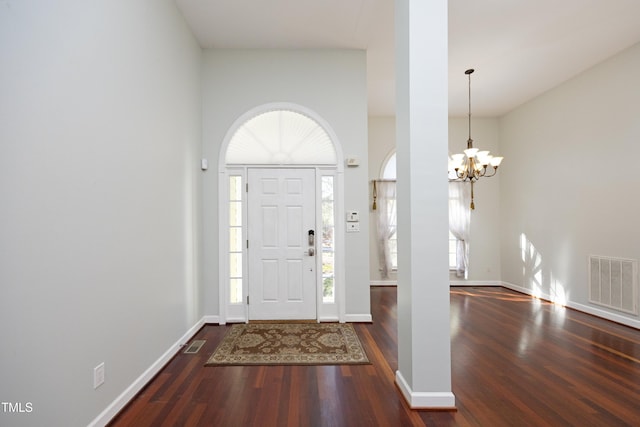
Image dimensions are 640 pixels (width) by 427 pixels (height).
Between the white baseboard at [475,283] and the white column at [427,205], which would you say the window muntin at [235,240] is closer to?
the white column at [427,205]

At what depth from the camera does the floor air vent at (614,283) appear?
12.5 feet

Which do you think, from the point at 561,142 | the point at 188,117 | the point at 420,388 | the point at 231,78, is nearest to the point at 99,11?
the point at 188,117

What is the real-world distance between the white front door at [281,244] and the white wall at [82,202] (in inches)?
46.7

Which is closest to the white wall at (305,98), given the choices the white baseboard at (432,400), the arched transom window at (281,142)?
the arched transom window at (281,142)

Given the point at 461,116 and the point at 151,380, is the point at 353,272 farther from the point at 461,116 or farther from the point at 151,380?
the point at 461,116

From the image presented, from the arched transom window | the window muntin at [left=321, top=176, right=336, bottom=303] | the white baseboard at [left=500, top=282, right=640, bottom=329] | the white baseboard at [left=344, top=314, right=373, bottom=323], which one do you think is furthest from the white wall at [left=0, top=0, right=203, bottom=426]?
the white baseboard at [left=500, top=282, right=640, bottom=329]

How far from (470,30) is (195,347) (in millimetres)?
4754

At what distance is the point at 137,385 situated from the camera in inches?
91.6

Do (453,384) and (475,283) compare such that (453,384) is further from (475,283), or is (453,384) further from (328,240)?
(475,283)

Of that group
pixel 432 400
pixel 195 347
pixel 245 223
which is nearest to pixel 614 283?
pixel 432 400

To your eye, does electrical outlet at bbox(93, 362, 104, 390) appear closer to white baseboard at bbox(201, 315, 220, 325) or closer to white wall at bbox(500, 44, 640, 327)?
white baseboard at bbox(201, 315, 220, 325)

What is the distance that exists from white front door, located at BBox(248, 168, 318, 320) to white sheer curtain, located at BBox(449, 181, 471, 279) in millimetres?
3769

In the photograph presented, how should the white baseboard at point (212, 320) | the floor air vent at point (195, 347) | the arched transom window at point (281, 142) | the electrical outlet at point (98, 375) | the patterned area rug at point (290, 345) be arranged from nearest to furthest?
the electrical outlet at point (98, 375) < the patterned area rug at point (290, 345) < the floor air vent at point (195, 347) < the white baseboard at point (212, 320) < the arched transom window at point (281, 142)

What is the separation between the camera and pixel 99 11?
196cm
